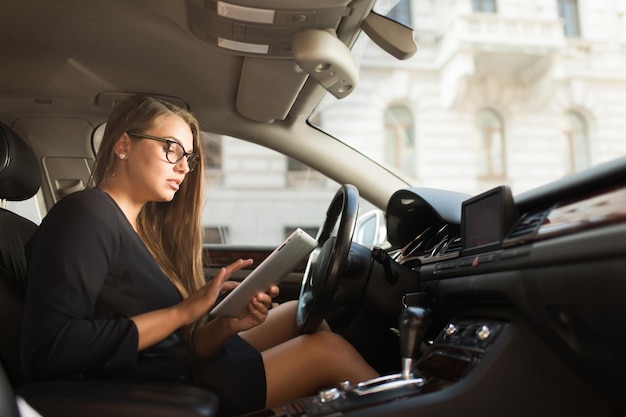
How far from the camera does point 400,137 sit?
6211mm

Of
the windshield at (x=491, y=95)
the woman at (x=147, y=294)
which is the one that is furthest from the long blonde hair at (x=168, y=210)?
the windshield at (x=491, y=95)

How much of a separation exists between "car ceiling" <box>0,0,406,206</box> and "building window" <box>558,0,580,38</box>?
4.63 m

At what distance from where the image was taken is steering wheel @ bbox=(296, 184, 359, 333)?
123 centimetres

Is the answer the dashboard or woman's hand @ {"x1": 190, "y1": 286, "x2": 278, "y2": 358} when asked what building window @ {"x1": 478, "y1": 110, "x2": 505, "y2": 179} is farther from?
woman's hand @ {"x1": 190, "y1": 286, "x2": 278, "y2": 358}

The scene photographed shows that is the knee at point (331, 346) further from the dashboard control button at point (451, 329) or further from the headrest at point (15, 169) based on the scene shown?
the headrest at point (15, 169)

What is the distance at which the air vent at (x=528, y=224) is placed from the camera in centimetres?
103

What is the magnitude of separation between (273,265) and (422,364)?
1.26ft

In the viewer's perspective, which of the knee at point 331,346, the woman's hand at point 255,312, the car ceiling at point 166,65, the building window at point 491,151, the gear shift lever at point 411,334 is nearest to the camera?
the gear shift lever at point 411,334

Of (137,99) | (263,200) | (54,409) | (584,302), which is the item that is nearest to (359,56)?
(137,99)

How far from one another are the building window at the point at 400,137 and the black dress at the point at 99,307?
16.0ft

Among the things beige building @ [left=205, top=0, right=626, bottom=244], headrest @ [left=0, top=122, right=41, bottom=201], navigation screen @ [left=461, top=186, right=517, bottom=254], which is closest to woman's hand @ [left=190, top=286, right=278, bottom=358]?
navigation screen @ [left=461, top=186, right=517, bottom=254]

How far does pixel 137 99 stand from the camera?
52.1 inches

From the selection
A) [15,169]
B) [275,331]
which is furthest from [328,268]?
[15,169]

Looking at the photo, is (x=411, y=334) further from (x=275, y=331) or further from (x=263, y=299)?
(x=275, y=331)
